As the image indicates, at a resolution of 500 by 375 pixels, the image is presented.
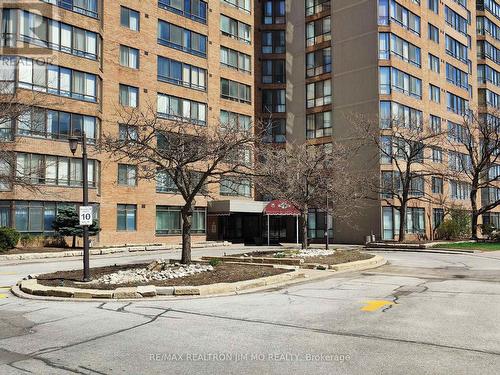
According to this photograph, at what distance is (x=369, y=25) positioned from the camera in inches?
1848

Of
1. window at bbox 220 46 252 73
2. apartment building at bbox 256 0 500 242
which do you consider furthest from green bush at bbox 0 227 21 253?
apartment building at bbox 256 0 500 242

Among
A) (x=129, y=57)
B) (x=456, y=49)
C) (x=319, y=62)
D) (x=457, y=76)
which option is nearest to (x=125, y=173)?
(x=129, y=57)

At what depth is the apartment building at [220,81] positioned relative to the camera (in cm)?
3388

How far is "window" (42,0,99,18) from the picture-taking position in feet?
116

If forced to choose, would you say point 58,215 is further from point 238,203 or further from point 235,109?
point 235,109

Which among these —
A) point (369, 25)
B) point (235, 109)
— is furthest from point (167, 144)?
point (369, 25)

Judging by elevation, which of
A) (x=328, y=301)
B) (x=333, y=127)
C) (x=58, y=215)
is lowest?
(x=328, y=301)

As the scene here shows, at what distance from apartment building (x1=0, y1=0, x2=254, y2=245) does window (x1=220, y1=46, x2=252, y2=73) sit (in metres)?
0.13

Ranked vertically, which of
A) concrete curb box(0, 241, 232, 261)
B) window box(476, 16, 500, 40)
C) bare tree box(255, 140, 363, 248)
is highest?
window box(476, 16, 500, 40)

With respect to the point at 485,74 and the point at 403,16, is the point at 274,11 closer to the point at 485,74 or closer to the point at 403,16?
the point at 403,16

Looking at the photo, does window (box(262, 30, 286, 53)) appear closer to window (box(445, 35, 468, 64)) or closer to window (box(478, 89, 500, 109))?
window (box(445, 35, 468, 64))

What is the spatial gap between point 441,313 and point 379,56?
38.7 m

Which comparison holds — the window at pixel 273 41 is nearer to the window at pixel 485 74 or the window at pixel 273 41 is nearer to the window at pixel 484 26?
the window at pixel 485 74

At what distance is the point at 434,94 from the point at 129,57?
30.5 meters
